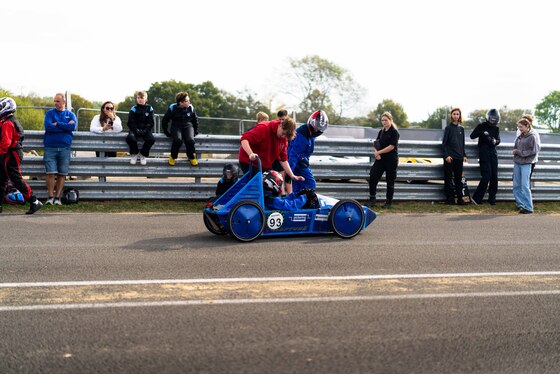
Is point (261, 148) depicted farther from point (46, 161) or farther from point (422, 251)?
point (46, 161)

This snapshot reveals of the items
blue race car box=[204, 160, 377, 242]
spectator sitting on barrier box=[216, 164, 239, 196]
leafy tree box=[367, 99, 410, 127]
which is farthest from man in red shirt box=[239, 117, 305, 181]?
leafy tree box=[367, 99, 410, 127]

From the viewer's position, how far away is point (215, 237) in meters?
8.78

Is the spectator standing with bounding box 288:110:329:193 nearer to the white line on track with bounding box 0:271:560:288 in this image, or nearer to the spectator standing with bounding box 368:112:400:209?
the spectator standing with bounding box 368:112:400:209

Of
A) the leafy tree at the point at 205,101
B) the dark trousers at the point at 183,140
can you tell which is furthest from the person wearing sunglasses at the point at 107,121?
the leafy tree at the point at 205,101

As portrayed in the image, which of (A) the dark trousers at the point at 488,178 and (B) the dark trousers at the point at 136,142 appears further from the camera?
(A) the dark trousers at the point at 488,178

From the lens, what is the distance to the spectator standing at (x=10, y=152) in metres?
10.9

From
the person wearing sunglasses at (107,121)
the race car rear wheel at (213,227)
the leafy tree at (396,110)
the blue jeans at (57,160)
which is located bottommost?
the race car rear wheel at (213,227)

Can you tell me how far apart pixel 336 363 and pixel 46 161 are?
9.34 metres

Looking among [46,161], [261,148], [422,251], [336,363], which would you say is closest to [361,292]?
[336,363]

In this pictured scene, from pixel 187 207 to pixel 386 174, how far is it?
409 cm

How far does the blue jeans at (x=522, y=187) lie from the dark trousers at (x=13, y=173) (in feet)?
31.3

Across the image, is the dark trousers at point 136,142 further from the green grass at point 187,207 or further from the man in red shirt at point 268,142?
the man in red shirt at point 268,142

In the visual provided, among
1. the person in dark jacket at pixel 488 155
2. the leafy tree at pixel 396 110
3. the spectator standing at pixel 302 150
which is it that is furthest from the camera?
the leafy tree at pixel 396 110

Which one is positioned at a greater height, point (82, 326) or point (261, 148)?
point (261, 148)
